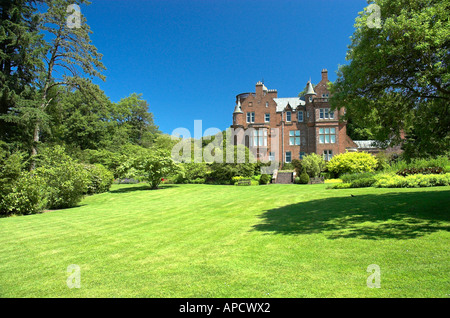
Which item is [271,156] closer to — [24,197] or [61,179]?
[61,179]

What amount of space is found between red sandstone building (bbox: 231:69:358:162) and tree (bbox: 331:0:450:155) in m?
26.4

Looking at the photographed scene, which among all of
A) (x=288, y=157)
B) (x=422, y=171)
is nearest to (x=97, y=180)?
(x=422, y=171)

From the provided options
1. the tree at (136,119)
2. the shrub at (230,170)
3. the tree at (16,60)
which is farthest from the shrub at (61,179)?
the tree at (136,119)

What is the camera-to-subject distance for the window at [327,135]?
3575 cm

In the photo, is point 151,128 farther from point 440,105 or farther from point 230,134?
point 440,105

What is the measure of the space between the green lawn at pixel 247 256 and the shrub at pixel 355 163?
63.7 feet

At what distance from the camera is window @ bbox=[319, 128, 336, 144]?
117ft

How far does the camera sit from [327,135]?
118 feet

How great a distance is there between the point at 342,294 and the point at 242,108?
3714 centimetres

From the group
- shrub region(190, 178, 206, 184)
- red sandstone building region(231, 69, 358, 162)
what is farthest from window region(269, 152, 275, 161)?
shrub region(190, 178, 206, 184)

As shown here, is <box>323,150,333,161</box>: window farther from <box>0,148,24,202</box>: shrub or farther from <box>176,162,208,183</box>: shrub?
<box>0,148,24,202</box>: shrub

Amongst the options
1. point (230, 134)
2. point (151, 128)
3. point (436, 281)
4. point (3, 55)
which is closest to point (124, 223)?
point (436, 281)

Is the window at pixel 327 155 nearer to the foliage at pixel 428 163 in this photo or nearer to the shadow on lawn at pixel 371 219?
the foliage at pixel 428 163

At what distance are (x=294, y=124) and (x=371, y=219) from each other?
105ft
